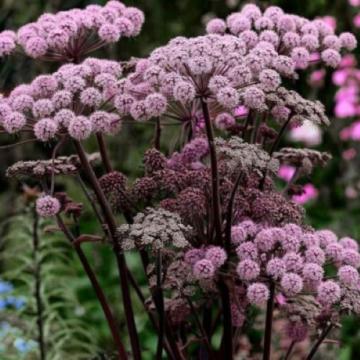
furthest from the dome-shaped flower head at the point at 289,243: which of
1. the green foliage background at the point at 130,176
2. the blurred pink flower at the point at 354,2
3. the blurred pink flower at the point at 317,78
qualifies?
the blurred pink flower at the point at 317,78

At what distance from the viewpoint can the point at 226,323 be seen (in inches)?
57.6

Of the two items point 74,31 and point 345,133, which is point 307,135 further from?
point 74,31

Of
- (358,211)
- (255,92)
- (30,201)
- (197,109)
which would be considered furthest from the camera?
(358,211)

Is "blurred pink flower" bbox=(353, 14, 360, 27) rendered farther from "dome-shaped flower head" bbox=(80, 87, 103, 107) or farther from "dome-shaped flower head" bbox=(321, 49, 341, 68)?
"dome-shaped flower head" bbox=(80, 87, 103, 107)

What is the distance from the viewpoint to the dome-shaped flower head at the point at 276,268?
1345 millimetres

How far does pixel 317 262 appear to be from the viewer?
55.6 inches

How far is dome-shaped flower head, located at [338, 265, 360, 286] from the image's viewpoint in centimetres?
144

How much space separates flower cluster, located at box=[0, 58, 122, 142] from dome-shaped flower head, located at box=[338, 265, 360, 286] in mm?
423

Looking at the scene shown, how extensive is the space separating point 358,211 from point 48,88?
9.74ft

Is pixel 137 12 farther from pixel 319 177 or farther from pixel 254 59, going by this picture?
pixel 319 177

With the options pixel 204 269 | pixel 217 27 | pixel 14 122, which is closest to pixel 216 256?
pixel 204 269

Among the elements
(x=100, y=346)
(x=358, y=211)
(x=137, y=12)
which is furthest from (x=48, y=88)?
(x=358, y=211)

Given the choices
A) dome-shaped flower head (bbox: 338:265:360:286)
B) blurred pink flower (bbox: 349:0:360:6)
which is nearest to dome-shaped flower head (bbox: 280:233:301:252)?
dome-shaped flower head (bbox: 338:265:360:286)

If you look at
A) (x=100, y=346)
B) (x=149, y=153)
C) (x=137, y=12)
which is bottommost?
(x=100, y=346)
